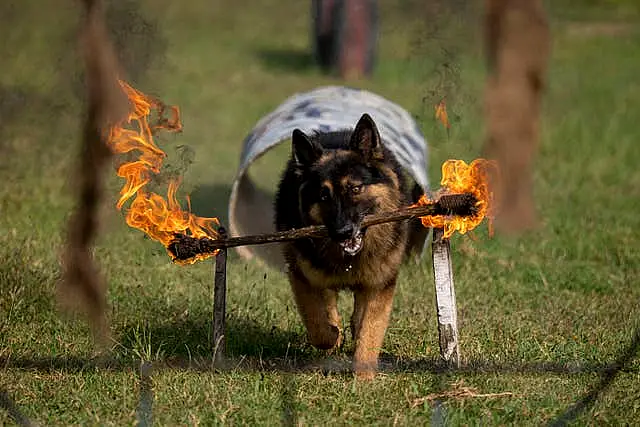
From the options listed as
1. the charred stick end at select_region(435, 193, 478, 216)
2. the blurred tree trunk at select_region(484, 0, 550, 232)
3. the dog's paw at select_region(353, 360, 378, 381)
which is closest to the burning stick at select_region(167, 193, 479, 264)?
the charred stick end at select_region(435, 193, 478, 216)

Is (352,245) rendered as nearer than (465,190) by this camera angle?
No

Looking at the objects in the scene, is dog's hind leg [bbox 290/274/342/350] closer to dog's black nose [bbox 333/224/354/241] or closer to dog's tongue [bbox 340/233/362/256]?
dog's tongue [bbox 340/233/362/256]

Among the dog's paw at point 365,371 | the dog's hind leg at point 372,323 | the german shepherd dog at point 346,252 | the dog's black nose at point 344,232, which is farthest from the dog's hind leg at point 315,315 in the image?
the dog's black nose at point 344,232

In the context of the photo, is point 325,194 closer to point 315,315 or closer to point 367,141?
point 367,141

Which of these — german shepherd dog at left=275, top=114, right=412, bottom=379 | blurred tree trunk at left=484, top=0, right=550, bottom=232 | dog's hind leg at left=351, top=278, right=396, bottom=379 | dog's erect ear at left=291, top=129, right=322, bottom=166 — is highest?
blurred tree trunk at left=484, top=0, right=550, bottom=232

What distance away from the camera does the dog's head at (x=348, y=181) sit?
597cm

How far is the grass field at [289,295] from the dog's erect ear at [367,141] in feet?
2.30

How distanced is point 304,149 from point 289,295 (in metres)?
1.83

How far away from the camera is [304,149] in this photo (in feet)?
21.0

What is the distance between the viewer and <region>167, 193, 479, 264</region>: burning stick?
19.1 feet

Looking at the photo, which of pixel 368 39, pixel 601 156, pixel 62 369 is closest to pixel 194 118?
pixel 368 39

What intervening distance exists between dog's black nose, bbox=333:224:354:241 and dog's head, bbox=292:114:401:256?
0.02 meters

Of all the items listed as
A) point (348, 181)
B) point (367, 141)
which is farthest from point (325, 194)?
point (367, 141)

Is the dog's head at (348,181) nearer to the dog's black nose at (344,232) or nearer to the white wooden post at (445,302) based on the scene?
the dog's black nose at (344,232)
